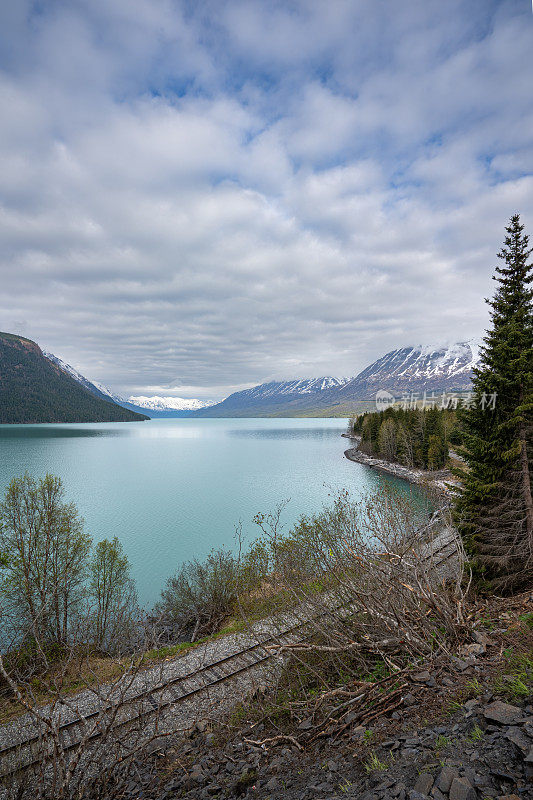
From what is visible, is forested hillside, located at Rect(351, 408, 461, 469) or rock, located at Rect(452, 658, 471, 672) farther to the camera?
forested hillside, located at Rect(351, 408, 461, 469)

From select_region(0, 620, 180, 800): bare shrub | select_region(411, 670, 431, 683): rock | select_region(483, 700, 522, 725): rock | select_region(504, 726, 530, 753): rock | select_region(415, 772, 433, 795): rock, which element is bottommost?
select_region(0, 620, 180, 800): bare shrub

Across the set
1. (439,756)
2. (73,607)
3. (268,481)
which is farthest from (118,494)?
(439,756)

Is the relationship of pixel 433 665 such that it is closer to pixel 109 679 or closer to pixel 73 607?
pixel 109 679

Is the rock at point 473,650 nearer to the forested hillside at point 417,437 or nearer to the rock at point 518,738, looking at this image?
the rock at point 518,738

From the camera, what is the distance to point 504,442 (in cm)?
1616

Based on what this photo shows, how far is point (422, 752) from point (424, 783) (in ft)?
2.39

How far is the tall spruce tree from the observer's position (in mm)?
15141

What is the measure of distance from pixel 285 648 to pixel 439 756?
3.31 m

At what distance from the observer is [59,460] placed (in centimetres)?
7731

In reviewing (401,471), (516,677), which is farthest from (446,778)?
(401,471)

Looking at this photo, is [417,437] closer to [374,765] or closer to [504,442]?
[504,442]

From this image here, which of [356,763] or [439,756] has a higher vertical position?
[439,756]

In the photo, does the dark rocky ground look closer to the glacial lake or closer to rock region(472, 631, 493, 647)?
rock region(472, 631, 493, 647)

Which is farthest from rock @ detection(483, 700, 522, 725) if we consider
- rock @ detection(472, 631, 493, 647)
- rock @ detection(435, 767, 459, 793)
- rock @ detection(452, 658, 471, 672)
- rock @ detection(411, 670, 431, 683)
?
rock @ detection(472, 631, 493, 647)
